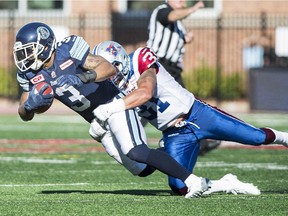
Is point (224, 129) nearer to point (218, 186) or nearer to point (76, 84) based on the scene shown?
point (218, 186)

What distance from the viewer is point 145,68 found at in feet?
24.3

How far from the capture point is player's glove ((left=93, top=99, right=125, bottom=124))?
7004mm

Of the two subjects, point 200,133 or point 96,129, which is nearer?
point 96,129

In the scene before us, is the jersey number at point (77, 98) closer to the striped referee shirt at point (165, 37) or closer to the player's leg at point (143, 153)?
the player's leg at point (143, 153)

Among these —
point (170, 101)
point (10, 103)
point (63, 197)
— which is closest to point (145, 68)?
point (170, 101)

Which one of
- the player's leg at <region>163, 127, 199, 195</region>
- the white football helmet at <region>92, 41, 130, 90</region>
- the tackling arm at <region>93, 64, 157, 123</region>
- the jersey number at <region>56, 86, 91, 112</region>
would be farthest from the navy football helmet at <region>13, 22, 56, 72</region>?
→ the player's leg at <region>163, 127, 199, 195</region>

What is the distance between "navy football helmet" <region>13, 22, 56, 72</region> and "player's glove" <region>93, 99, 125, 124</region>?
0.57 m

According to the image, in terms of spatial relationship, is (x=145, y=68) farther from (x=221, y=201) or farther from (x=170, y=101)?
(x=221, y=201)

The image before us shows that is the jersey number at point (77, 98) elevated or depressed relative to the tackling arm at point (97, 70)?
depressed

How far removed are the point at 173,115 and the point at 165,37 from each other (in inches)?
167

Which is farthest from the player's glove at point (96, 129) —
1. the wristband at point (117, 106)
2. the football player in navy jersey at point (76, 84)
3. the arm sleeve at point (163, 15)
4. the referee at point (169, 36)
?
the arm sleeve at point (163, 15)

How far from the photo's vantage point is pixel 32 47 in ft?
23.3

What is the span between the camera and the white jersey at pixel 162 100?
7.48 m

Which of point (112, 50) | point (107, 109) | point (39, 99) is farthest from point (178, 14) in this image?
point (39, 99)
